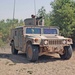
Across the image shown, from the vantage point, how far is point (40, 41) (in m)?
11.1

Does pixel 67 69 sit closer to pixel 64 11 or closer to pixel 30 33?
pixel 30 33

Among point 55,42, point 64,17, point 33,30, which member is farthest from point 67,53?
point 64,17

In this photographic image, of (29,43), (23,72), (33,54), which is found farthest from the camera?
(29,43)

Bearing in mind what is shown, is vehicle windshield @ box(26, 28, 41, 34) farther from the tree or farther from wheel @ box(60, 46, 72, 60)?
the tree

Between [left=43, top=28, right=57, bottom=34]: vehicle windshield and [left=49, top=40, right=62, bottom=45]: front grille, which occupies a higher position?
[left=43, top=28, right=57, bottom=34]: vehicle windshield

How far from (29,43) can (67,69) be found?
3.24 meters

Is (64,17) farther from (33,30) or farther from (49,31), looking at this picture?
(33,30)

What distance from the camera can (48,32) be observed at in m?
12.6

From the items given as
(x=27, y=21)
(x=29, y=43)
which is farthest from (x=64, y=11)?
(x=29, y=43)

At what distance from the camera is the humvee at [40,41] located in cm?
1111

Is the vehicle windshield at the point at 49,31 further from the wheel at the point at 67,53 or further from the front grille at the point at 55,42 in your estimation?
the front grille at the point at 55,42

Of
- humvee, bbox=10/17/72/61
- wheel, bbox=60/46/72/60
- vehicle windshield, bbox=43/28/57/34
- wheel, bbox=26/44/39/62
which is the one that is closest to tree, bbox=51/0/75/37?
humvee, bbox=10/17/72/61

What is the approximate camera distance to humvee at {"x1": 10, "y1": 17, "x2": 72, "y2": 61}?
11.1 metres

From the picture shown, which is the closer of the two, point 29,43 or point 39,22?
point 29,43
